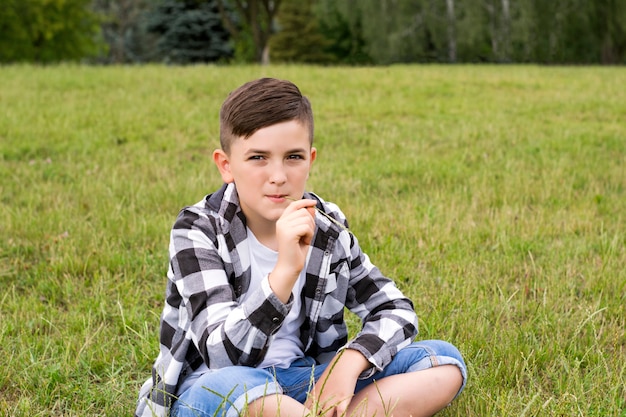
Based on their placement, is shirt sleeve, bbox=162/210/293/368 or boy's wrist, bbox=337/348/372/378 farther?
boy's wrist, bbox=337/348/372/378

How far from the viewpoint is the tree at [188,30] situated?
3372 cm

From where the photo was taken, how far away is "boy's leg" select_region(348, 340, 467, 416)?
2432 millimetres

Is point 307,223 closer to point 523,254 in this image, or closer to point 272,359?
point 272,359

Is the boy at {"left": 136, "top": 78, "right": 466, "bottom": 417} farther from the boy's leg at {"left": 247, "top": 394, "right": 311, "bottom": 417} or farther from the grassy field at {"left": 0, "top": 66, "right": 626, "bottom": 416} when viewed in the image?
the grassy field at {"left": 0, "top": 66, "right": 626, "bottom": 416}

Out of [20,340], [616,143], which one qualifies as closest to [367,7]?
[616,143]

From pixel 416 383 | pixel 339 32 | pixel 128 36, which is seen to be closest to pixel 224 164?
pixel 416 383

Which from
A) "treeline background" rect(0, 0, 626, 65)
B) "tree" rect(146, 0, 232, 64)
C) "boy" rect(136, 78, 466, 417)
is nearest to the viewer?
"boy" rect(136, 78, 466, 417)

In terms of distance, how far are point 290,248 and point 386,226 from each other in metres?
3.06

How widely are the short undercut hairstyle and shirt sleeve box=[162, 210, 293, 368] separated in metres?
0.32

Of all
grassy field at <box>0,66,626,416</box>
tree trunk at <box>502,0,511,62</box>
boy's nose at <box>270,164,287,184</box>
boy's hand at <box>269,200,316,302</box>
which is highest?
tree trunk at <box>502,0,511,62</box>

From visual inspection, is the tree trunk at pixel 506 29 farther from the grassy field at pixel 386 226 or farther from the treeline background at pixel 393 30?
the grassy field at pixel 386 226

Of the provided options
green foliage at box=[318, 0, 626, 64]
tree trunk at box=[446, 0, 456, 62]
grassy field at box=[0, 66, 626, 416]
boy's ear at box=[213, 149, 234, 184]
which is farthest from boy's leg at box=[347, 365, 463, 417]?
tree trunk at box=[446, 0, 456, 62]

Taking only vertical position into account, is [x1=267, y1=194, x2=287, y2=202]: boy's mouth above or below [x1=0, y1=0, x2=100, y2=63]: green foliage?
below

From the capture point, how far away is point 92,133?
8.46 metres
